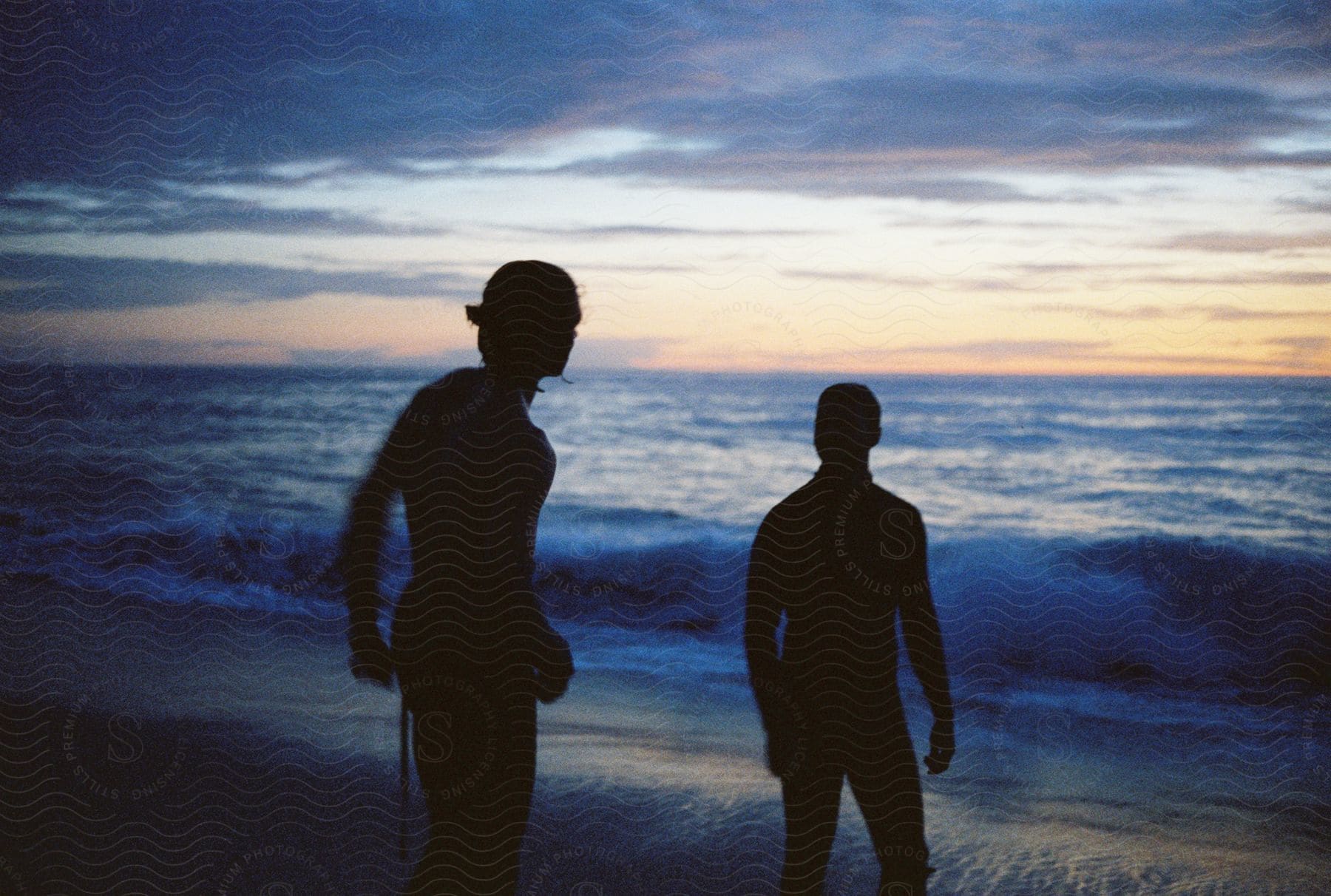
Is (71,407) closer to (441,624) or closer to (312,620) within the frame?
(312,620)

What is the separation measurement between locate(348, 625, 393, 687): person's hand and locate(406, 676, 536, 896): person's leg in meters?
0.09

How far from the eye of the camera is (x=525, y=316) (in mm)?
2098

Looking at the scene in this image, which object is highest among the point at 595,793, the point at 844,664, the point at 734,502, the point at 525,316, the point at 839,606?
the point at 525,316

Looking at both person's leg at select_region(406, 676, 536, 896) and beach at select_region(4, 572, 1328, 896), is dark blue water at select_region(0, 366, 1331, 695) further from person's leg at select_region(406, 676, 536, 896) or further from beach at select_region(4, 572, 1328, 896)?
person's leg at select_region(406, 676, 536, 896)

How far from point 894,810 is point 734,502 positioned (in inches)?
284

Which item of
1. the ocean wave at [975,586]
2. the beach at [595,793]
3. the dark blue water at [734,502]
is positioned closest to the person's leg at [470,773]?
the beach at [595,793]

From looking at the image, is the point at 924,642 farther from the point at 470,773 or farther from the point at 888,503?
the point at 470,773

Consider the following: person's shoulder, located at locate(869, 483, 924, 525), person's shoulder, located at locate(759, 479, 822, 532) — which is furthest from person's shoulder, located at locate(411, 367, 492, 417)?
person's shoulder, located at locate(869, 483, 924, 525)

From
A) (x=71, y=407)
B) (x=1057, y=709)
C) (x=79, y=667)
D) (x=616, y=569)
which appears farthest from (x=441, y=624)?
(x=71, y=407)

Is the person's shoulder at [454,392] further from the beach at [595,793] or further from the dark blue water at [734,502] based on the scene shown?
the dark blue water at [734,502]

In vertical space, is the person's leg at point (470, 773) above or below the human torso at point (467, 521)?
below

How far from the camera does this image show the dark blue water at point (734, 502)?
6398mm

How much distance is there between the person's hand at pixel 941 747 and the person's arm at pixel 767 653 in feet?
1.09

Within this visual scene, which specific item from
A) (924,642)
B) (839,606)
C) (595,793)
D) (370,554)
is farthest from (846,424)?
(595,793)
